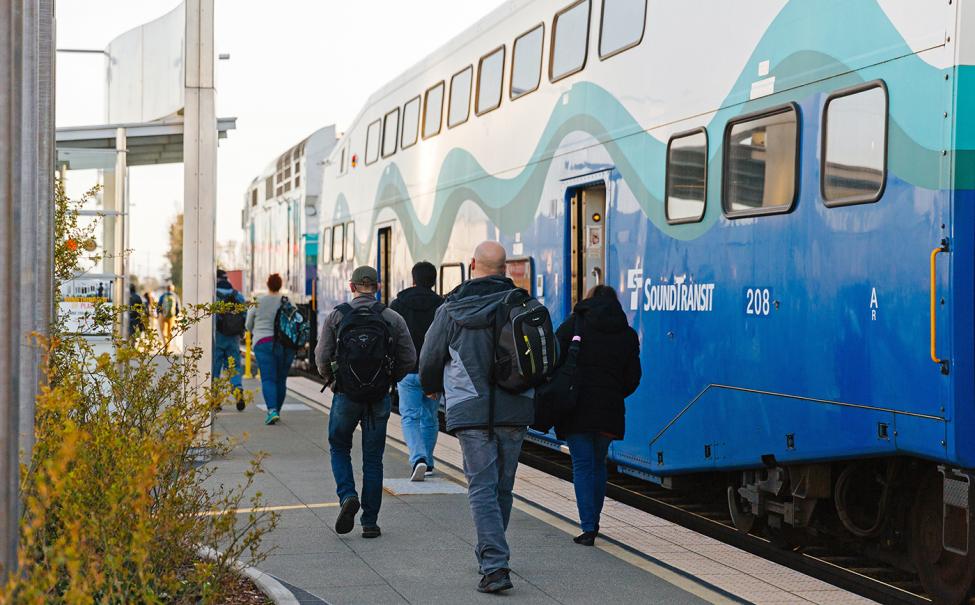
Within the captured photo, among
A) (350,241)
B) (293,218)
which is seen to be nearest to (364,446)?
(350,241)

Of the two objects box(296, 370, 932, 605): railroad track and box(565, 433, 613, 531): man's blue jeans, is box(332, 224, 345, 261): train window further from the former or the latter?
box(565, 433, 613, 531): man's blue jeans

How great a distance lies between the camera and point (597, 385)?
7902 mm

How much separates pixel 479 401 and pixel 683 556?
69.1 inches

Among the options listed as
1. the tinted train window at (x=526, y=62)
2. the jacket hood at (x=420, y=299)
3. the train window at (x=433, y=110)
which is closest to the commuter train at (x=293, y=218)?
the train window at (x=433, y=110)

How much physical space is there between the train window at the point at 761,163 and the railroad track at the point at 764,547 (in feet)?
7.40

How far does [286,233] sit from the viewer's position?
28.2m

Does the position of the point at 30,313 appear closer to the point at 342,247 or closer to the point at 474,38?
the point at 474,38

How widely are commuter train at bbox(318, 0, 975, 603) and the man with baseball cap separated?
2134mm

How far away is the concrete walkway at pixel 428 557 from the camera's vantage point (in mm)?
6438

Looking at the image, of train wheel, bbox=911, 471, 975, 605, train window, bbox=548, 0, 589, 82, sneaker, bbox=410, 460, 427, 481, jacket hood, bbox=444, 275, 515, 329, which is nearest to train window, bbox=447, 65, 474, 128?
train window, bbox=548, 0, 589, 82

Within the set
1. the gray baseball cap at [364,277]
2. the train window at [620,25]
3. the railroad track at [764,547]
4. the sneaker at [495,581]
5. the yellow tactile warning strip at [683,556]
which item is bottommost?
the railroad track at [764,547]

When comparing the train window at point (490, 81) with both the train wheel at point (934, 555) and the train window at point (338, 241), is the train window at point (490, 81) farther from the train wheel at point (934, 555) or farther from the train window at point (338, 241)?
the train window at point (338, 241)

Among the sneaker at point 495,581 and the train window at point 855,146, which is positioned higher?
the train window at point 855,146

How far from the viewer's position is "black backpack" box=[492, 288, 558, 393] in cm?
655
